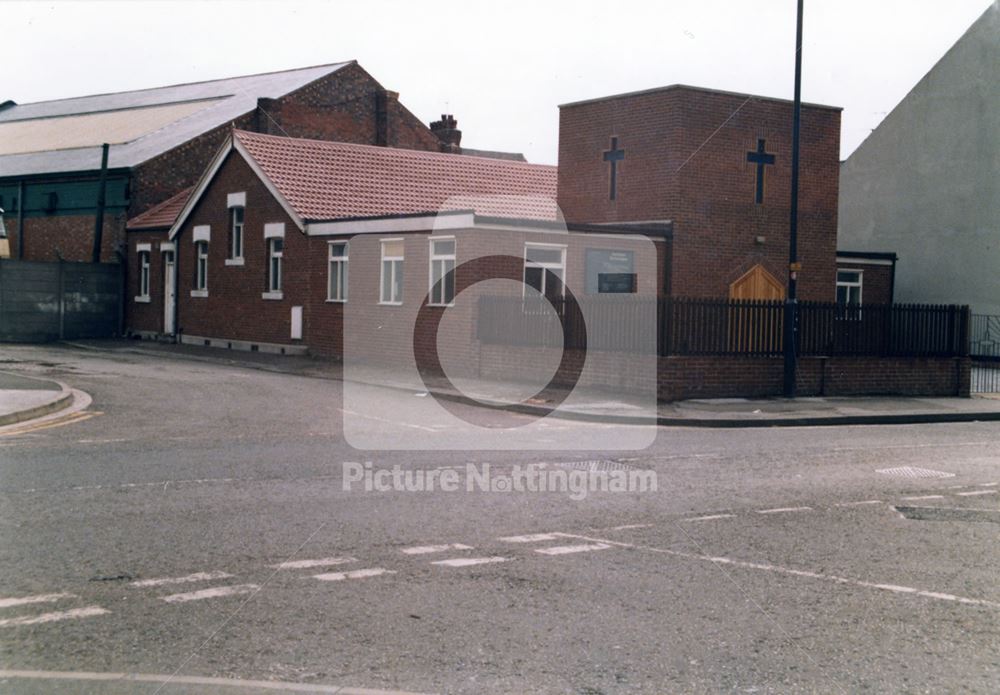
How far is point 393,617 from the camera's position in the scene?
6453 millimetres

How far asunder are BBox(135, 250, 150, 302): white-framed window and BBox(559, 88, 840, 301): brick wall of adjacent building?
17809 millimetres

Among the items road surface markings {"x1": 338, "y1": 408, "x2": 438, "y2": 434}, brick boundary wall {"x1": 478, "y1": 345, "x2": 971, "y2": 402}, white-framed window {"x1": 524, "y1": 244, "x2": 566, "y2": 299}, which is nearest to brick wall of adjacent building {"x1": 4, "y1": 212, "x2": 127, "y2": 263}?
white-framed window {"x1": 524, "y1": 244, "x2": 566, "y2": 299}

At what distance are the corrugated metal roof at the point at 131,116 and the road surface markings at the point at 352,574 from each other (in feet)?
122

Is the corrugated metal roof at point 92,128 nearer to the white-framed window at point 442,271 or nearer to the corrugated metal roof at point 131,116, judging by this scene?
the corrugated metal roof at point 131,116

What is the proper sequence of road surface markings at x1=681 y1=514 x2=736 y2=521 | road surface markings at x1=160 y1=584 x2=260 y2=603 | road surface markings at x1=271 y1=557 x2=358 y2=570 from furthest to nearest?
1. road surface markings at x1=681 y1=514 x2=736 y2=521
2. road surface markings at x1=271 y1=557 x2=358 y2=570
3. road surface markings at x1=160 y1=584 x2=260 y2=603

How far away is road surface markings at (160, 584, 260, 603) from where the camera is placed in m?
6.70

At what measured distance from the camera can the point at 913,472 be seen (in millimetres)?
13375

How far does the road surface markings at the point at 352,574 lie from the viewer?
732cm

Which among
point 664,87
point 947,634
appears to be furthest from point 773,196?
point 947,634

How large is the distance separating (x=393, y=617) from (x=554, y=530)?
2.96 m

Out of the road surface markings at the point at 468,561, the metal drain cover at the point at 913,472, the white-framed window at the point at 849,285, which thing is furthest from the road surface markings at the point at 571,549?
the white-framed window at the point at 849,285

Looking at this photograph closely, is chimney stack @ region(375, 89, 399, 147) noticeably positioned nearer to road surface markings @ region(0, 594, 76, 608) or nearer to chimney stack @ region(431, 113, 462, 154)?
chimney stack @ region(431, 113, 462, 154)

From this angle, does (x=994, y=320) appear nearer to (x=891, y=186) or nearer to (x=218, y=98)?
(x=891, y=186)

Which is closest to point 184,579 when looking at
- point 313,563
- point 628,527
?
point 313,563
